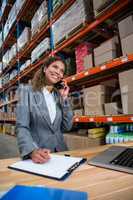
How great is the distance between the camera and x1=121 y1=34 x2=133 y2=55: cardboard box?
6.04 ft

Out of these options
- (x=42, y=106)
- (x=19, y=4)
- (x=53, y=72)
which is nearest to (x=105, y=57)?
(x=53, y=72)

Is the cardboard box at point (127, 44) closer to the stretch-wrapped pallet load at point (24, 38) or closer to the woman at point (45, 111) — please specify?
the woman at point (45, 111)

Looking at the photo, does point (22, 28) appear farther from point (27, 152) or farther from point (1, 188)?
point (1, 188)

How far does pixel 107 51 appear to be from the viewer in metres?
2.13

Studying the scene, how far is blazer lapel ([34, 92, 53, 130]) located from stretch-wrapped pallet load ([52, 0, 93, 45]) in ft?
4.30

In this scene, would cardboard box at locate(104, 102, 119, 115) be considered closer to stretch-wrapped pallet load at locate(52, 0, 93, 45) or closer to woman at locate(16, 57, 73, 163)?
woman at locate(16, 57, 73, 163)

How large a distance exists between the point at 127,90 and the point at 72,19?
124 cm

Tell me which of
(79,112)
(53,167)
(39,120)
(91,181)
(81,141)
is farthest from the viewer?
(79,112)

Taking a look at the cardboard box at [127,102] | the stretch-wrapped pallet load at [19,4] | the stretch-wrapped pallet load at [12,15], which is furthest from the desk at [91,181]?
the stretch-wrapped pallet load at [12,15]

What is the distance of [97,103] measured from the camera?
2309mm

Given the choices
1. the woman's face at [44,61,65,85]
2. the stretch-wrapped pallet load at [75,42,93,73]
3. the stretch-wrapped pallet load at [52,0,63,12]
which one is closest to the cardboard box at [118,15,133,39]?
the stretch-wrapped pallet load at [75,42,93,73]

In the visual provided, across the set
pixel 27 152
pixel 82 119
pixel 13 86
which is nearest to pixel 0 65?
pixel 13 86

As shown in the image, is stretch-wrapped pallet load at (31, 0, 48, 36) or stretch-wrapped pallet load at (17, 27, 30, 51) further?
stretch-wrapped pallet load at (17, 27, 30, 51)

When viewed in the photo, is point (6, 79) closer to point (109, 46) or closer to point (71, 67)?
point (71, 67)
